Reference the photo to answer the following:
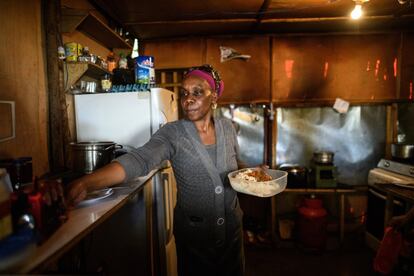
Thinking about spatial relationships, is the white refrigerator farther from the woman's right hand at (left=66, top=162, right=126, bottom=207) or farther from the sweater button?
the woman's right hand at (left=66, top=162, right=126, bottom=207)

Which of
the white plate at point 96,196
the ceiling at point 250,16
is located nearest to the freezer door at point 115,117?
the white plate at point 96,196

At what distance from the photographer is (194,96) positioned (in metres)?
1.57

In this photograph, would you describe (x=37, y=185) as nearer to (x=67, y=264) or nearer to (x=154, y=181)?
(x=67, y=264)

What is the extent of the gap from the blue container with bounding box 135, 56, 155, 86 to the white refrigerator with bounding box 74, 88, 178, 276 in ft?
0.76

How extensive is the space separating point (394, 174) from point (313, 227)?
1.14m

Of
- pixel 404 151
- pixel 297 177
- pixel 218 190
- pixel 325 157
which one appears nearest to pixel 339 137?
pixel 325 157

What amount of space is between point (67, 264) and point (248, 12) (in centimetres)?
299

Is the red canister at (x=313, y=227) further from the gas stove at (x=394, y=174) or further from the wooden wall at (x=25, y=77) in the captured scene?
the wooden wall at (x=25, y=77)

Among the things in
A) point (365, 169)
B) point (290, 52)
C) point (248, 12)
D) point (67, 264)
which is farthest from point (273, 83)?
point (67, 264)

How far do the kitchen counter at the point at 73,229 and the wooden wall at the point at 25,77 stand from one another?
2.29ft

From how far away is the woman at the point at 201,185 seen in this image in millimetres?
1502

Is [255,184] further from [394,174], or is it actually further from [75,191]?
[394,174]

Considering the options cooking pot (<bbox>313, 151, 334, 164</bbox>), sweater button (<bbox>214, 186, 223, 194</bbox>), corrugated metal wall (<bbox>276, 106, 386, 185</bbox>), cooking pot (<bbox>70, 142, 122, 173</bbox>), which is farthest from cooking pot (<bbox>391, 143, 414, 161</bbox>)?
cooking pot (<bbox>70, 142, 122, 173</bbox>)

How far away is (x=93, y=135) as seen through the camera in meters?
2.27
